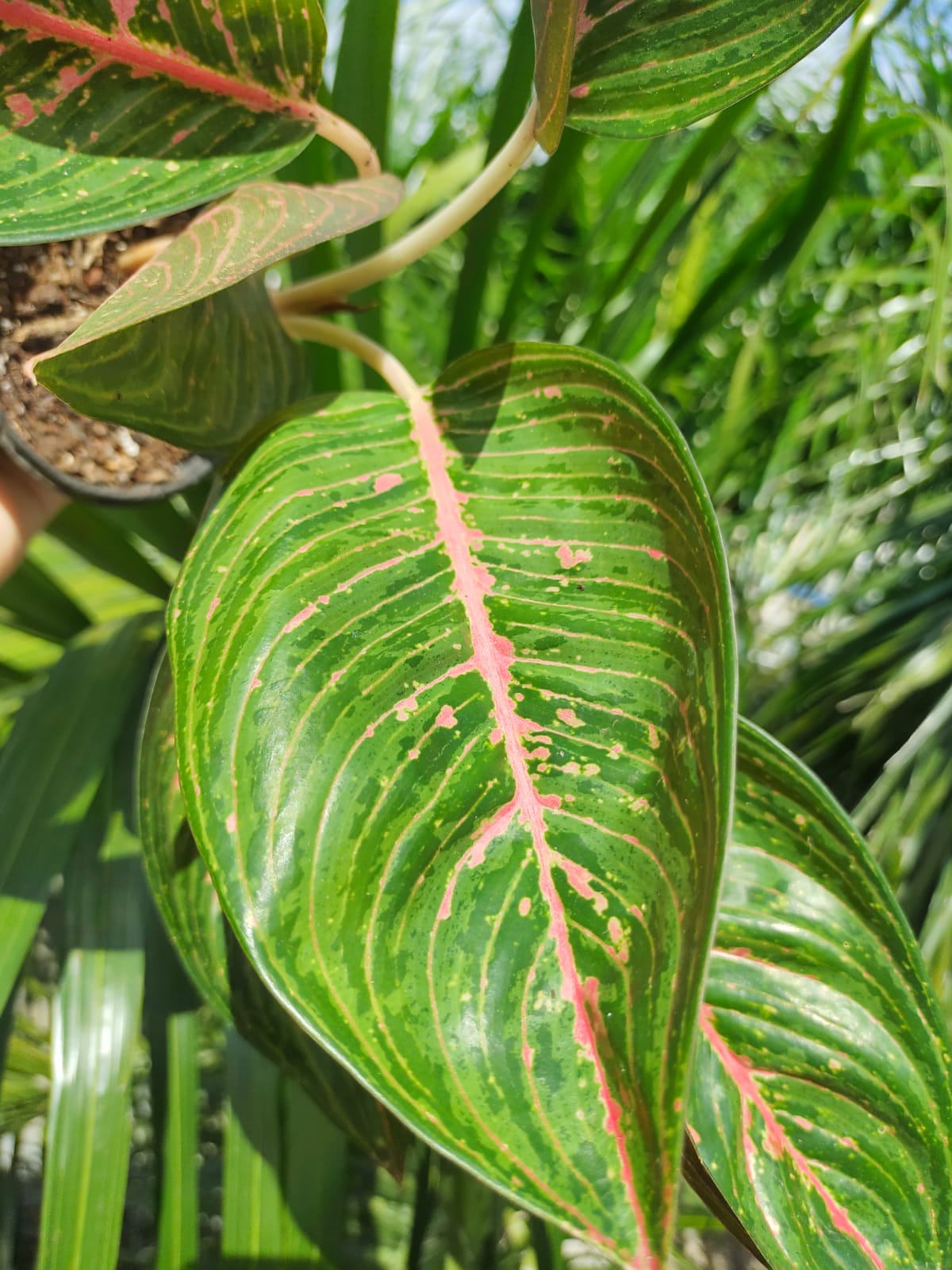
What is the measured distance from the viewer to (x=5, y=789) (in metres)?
0.51

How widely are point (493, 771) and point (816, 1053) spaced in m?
0.19

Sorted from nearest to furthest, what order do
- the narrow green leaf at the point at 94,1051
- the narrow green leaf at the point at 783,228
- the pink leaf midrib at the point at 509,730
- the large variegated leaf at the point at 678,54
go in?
1. the pink leaf midrib at the point at 509,730
2. the large variegated leaf at the point at 678,54
3. the narrow green leaf at the point at 94,1051
4. the narrow green leaf at the point at 783,228

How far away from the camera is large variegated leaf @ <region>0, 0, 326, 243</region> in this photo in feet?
1.15

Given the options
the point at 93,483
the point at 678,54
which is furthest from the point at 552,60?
the point at 93,483

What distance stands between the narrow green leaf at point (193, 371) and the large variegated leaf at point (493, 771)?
0.16 feet

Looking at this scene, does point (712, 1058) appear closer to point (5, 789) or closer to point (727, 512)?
point (5, 789)

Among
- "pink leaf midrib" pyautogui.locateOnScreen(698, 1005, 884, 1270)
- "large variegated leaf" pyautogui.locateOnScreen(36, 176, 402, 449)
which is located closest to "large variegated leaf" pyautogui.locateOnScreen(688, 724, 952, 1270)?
"pink leaf midrib" pyautogui.locateOnScreen(698, 1005, 884, 1270)

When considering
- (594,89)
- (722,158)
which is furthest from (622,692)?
(722,158)

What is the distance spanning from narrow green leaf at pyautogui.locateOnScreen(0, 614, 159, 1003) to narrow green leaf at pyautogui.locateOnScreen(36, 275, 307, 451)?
25 cm

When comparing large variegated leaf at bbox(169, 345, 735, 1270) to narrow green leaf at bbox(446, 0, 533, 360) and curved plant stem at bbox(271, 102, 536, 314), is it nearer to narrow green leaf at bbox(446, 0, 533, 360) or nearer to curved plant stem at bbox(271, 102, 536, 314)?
curved plant stem at bbox(271, 102, 536, 314)

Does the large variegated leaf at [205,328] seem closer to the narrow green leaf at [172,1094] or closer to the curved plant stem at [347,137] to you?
the curved plant stem at [347,137]

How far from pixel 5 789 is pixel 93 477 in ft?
0.73

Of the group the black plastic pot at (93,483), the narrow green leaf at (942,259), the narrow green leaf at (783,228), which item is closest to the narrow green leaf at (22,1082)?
the black plastic pot at (93,483)

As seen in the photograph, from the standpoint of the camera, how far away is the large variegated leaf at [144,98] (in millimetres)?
350
